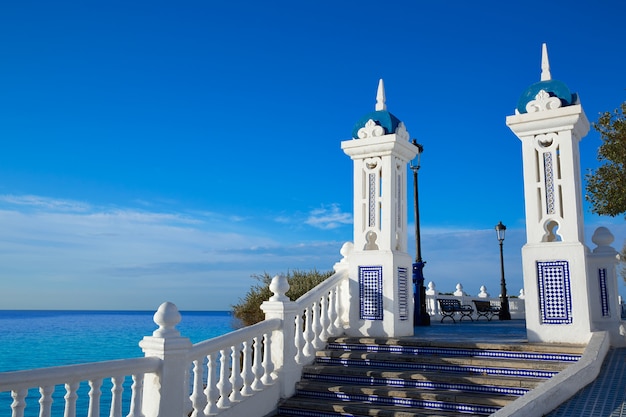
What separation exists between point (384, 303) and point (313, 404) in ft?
8.31

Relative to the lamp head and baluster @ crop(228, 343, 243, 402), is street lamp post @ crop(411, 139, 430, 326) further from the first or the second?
baluster @ crop(228, 343, 243, 402)

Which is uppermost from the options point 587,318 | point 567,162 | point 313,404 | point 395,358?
point 567,162

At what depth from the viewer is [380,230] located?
10.1 meters

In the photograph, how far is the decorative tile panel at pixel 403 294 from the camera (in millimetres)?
9797

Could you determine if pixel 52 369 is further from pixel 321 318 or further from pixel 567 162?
pixel 567 162

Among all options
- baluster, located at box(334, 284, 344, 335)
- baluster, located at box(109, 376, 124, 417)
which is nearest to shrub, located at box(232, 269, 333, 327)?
baluster, located at box(334, 284, 344, 335)

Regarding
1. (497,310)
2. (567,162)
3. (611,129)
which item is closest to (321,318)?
(567,162)

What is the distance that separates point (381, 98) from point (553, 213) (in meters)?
3.86

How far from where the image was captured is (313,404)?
771 cm

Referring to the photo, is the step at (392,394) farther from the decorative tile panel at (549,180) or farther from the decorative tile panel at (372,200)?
the decorative tile panel at (549,180)

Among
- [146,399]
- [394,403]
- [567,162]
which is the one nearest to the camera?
[146,399]

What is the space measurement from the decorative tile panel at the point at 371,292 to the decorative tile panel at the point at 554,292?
8.40 ft

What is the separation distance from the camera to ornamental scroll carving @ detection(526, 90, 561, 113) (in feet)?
29.5

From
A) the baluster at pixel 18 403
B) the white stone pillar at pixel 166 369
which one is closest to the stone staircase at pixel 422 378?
the white stone pillar at pixel 166 369
